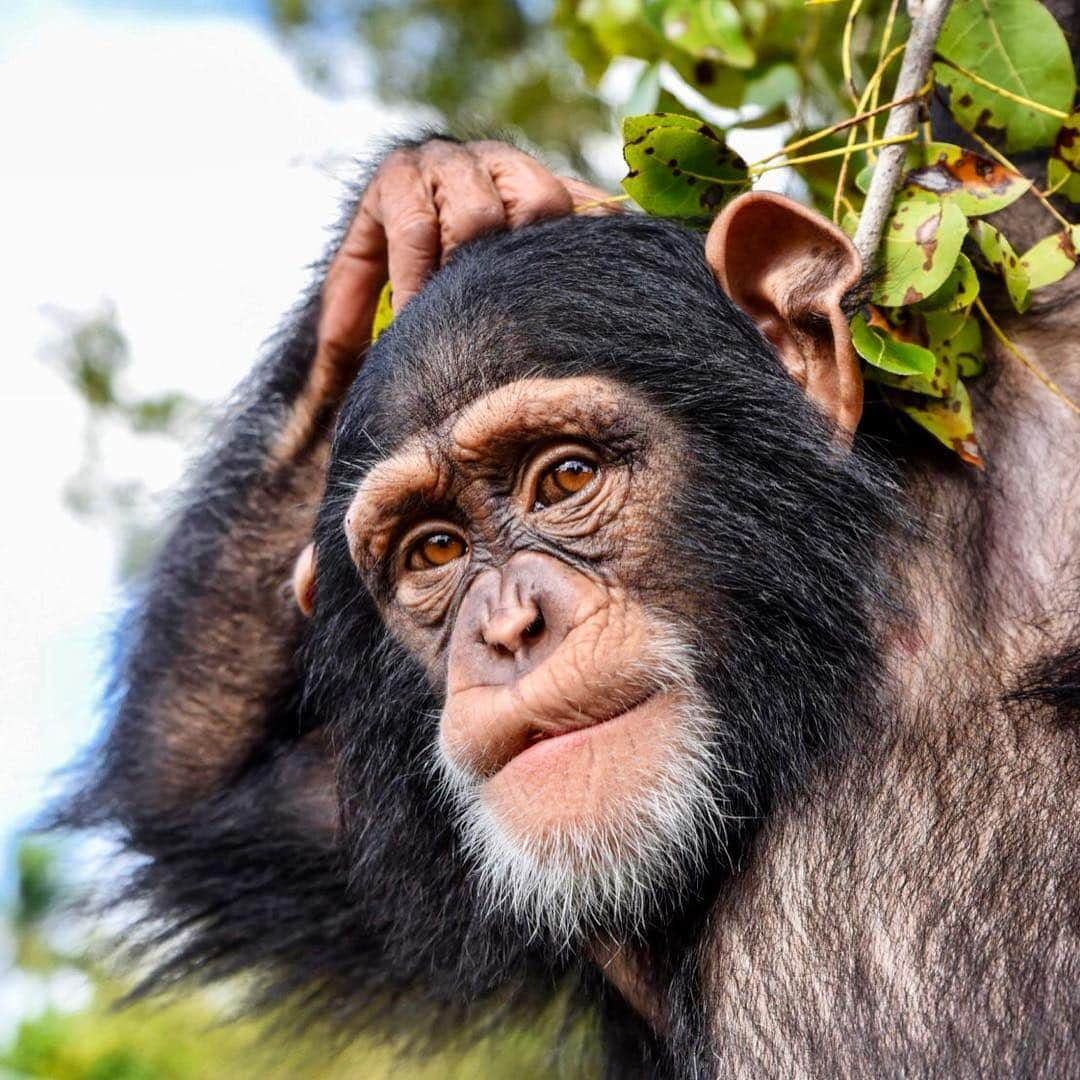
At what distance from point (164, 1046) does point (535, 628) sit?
255 inches

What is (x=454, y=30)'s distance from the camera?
10.8 meters

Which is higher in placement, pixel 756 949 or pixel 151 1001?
pixel 756 949

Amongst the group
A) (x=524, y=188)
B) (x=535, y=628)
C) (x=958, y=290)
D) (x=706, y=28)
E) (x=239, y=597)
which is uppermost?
(x=706, y=28)

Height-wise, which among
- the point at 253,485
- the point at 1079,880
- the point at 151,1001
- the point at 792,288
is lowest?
the point at 151,1001

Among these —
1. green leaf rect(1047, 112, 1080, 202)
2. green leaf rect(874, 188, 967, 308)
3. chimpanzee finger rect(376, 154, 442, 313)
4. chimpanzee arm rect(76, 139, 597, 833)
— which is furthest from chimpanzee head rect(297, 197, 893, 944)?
chimpanzee arm rect(76, 139, 597, 833)

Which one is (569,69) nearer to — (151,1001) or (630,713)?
(151,1001)

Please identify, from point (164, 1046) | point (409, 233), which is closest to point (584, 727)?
point (409, 233)

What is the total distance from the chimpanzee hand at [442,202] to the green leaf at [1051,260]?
4.00ft

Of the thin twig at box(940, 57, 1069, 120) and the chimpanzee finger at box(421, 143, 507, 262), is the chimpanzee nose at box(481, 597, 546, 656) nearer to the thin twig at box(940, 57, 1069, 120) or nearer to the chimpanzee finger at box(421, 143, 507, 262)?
the chimpanzee finger at box(421, 143, 507, 262)

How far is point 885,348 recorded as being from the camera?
130 inches

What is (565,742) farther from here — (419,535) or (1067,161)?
(1067,161)

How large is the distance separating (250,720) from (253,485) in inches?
33.9

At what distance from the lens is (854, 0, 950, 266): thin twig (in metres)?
3.28

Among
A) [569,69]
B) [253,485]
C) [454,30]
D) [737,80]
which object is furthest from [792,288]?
[454,30]
